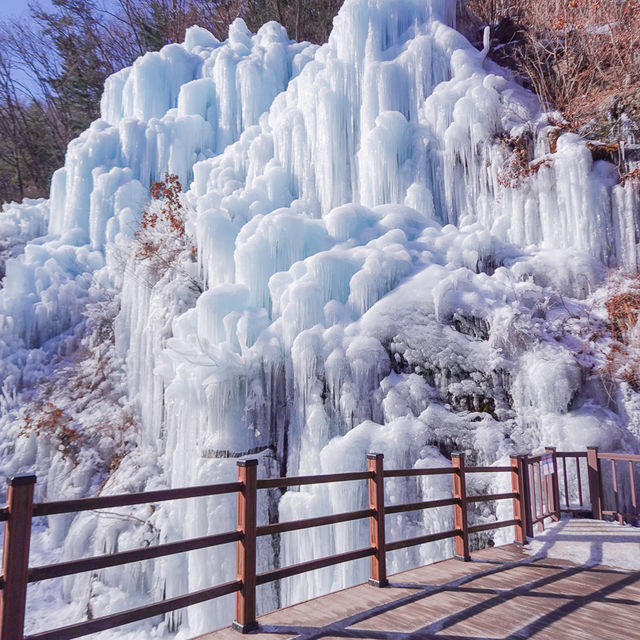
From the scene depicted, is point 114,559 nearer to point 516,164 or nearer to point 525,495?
point 525,495

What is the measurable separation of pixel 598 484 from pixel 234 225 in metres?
8.40

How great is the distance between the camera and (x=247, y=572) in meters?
3.15

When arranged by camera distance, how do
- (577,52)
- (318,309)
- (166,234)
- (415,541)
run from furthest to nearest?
(166,234) < (577,52) < (318,309) < (415,541)

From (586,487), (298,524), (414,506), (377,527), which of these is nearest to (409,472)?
(414,506)

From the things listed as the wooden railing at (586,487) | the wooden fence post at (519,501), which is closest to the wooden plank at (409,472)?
the wooden fence post at (519,501)

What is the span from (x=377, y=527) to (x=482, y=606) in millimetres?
972

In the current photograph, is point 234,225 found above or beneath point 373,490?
above

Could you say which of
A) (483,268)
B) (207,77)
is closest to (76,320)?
(207,77)

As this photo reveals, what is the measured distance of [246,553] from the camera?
3184mm

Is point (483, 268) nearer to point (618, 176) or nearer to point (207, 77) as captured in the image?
point (618, 176)

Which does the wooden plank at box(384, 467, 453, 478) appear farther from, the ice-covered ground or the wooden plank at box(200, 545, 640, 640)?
the ice-covered ground

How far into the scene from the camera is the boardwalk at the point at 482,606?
3.05 m

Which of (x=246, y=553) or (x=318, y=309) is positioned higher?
(x=318, y=309)

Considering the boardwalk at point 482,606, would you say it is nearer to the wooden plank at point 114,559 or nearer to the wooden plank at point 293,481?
the wooden plank at point 114,559
